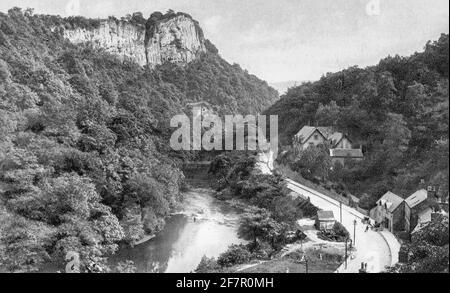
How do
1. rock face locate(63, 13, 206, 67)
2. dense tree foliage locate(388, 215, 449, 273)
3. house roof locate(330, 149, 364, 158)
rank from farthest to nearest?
rock face locate(63, 13, 206, 67) < house roof locate(330, 149, 364, 158) < dense tree foliage locate(388, 215, 449, 273)

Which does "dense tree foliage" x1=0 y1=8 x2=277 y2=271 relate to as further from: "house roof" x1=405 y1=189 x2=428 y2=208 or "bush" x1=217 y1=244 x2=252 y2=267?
"house roof" x1=405 y1=189 x2=428 y2=208

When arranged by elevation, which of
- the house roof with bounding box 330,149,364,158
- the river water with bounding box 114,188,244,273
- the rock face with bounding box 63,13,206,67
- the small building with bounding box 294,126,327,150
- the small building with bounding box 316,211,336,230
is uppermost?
the rock face with bounding box 63,13,206,67

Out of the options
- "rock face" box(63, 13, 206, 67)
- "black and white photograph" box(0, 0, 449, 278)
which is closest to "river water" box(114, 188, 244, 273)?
"black and white photograph" box(0, 0, 449, 278)

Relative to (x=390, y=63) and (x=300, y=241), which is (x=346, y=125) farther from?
(x=300, y=241)

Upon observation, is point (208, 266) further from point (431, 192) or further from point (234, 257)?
point (431, 192)

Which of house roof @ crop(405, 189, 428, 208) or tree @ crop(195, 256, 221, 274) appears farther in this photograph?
house roof @ crop(405, 189, 428, 208)

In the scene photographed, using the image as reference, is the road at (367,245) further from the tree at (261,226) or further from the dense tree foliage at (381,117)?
the tree at (261,226)

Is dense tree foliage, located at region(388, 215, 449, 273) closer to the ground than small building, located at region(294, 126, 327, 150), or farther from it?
closer to the ground
